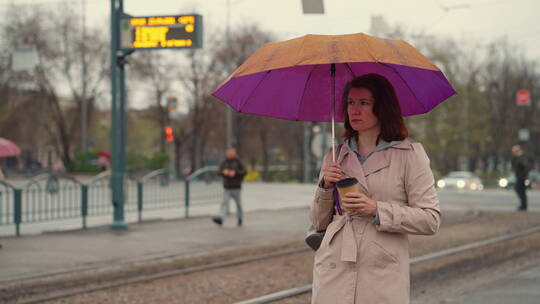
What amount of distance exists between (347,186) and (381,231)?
24 centimetres

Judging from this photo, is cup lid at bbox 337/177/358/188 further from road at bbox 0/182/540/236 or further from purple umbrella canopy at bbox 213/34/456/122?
road at bbox 0/182/540/236

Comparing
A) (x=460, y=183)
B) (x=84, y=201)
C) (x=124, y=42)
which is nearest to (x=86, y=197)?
(x=84, y=201)

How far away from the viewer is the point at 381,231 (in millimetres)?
3164

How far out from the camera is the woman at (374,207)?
3.13m

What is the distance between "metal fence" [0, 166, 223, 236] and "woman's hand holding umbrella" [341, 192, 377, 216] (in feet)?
36.4

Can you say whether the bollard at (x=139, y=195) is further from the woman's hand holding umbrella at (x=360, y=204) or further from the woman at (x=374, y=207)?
the woman's hand holding umbrella at (x=360, y=204)

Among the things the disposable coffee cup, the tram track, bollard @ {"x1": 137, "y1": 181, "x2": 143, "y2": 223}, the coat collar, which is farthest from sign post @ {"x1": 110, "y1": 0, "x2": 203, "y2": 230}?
the disposable coffee cup

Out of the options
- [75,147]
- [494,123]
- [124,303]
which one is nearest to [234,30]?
[75,147]

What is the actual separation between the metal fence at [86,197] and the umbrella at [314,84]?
33.2ft

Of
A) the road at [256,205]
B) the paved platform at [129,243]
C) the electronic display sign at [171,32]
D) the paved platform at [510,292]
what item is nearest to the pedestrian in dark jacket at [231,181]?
the paved platform at [129,243]

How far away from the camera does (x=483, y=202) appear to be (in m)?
27.3

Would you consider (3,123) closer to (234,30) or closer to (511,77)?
(234,30)

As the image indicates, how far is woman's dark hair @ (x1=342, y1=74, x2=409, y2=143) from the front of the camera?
10.8 feet

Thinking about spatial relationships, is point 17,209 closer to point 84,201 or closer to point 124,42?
Result: point 84,201
